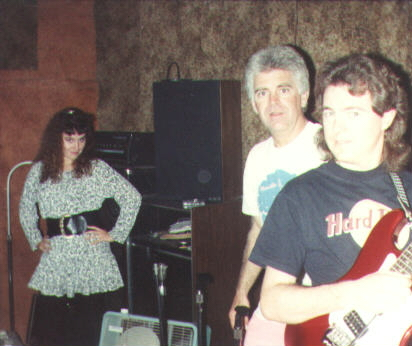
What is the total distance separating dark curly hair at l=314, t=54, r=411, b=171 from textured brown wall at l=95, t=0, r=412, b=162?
1.07 meters

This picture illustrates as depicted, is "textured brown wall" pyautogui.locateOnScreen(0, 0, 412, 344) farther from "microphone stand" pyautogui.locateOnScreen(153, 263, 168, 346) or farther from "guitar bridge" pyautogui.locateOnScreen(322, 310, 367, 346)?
"guitar bridge" pyautogui.locateOnScreen(322, 310, 367, 346)

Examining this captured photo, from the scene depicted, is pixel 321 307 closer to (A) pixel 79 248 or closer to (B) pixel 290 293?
(B) pixel 290 293

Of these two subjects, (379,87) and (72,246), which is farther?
(72,246)

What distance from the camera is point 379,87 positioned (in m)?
1.38

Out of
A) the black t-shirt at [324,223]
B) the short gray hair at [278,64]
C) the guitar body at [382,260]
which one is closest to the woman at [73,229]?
the short gray hair at [278,64]

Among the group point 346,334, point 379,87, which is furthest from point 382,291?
point 379,87

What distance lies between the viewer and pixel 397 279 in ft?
4.15

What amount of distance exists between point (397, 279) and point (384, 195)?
0.26 meters

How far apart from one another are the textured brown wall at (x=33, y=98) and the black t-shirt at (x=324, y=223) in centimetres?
309

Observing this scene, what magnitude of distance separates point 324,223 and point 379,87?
0.41 m

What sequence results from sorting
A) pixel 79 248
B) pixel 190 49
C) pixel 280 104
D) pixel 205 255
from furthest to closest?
pixel 190 49 < pixel 79 248 < pixel 205 255 < pixel 280 104

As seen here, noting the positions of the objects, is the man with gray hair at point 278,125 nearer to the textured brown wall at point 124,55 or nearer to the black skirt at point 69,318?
the textured brown wall at point 124,55

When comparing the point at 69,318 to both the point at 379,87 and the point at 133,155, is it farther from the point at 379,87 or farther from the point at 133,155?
the point at 379,87

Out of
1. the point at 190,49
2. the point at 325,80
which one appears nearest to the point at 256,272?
the point at 325,80
